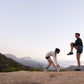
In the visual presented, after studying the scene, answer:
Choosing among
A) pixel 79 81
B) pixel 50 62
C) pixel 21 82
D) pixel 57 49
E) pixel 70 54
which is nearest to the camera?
pixel 79 81

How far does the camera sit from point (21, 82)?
17.4ft

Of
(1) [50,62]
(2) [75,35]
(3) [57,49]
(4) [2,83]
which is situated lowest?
(4) [2,83]

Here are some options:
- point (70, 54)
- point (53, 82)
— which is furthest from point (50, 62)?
point (53, 82)

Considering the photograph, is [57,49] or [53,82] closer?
[53,82]

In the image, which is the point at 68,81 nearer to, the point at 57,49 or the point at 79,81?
the point at 79,81

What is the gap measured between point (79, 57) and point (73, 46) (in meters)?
0.61

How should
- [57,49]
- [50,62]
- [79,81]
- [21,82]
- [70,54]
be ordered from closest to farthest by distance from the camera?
[79,81]
[21,82]
[70,54]
[57,49]
[50,62]

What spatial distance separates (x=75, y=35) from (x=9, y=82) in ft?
13.6

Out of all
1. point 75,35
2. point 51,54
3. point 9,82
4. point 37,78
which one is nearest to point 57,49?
point 51,54

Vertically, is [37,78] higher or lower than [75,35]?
lower

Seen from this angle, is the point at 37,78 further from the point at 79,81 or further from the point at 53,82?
the point at 79,81

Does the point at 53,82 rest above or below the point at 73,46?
below

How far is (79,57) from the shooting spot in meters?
7.75

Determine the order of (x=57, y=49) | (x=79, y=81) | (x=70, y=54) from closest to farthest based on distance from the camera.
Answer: (x=79, y=81), (x=70, y=54), (x=57, y=49)
